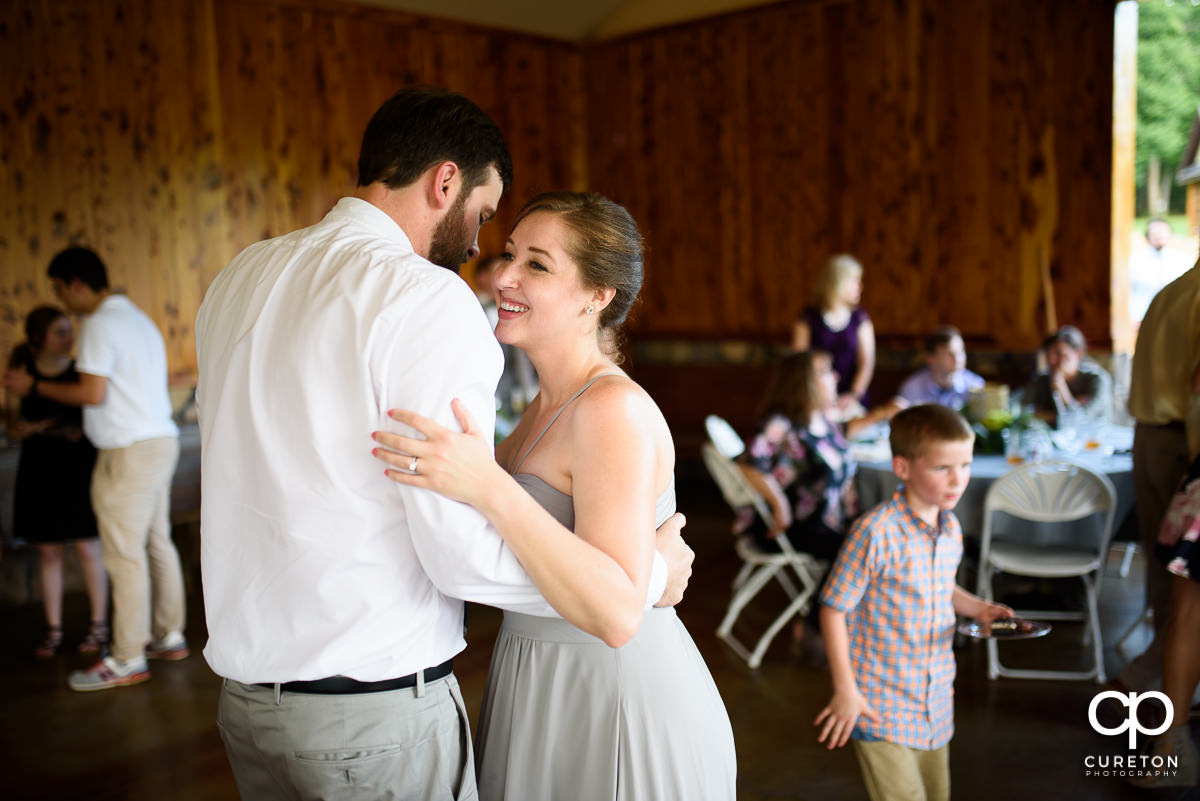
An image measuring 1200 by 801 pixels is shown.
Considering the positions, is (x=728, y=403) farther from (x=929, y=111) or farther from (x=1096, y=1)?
(x=1096, y=1)

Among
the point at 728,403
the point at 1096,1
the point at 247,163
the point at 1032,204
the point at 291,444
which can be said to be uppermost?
the point at 1096,1

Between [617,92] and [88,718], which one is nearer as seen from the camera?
[88,718]

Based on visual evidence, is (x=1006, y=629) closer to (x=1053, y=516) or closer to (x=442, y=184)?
(x=442, y=184)

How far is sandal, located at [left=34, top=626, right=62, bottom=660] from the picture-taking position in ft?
16.1

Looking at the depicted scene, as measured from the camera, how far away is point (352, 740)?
4.75ft

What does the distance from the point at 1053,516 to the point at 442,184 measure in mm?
3385

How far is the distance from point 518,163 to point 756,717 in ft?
18.9

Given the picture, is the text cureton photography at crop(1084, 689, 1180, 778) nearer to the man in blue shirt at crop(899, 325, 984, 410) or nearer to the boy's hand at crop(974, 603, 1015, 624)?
the boy's hand at crop(974, 603, 1015, 624)

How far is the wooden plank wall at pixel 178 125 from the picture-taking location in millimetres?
6188

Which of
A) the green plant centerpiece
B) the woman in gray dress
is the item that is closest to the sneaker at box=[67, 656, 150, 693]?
the woman in gray dress

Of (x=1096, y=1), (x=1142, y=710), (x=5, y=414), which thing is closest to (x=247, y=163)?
(x=5, y=414)

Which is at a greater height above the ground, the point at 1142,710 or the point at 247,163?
the point at 247,163

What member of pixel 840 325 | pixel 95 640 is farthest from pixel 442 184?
pixel 840 325

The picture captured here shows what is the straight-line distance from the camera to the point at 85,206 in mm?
6402
